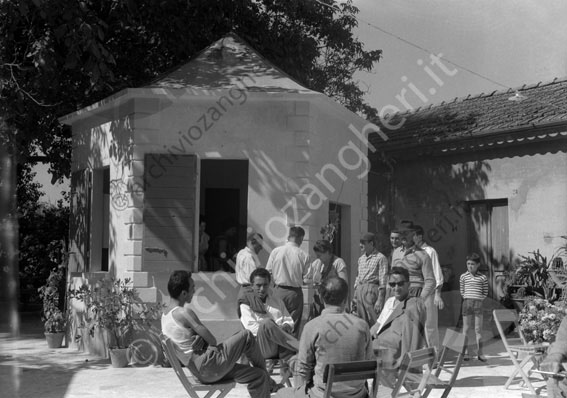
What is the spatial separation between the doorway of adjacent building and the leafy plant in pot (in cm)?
692

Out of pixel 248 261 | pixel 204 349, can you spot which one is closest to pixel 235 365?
pixel 204 349

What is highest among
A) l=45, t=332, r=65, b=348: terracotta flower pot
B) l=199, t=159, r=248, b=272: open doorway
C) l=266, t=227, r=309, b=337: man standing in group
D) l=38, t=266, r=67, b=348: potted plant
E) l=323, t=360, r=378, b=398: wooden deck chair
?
l=199, t=159, r=248, b=272: open doorway

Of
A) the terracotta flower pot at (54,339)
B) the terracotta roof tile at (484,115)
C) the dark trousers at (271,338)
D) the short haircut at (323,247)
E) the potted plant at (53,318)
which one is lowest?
the terracotta flower pot at (54,339)

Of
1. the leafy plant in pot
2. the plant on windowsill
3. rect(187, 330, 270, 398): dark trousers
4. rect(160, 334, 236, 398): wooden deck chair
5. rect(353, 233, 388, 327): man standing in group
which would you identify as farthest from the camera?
the plant on windowsill

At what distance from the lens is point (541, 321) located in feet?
24.0

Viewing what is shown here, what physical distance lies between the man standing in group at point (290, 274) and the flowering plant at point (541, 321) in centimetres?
279

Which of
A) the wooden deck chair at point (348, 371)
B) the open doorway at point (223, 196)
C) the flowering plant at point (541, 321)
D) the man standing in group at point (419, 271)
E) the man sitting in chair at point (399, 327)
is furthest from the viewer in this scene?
the open doorway at point (223, 196)

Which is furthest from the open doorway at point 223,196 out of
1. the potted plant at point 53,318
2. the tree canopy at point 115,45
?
the potted plant at point 53,318

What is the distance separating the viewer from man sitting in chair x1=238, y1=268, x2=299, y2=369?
6.80 m

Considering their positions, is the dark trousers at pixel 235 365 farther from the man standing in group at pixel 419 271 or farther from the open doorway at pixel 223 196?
the open doorway at pixel 223 196

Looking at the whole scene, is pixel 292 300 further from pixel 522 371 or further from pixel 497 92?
pixel 497 92

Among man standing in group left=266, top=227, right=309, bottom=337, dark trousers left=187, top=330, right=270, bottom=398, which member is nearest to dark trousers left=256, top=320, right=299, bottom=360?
dark trousers left=187, top=330, right=270, bottom=398

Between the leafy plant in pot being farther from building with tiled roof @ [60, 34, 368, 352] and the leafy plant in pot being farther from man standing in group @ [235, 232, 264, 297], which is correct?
man standing in group @ [235, 232, 264, 297]

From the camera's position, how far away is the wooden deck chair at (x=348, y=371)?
14.2 feet
